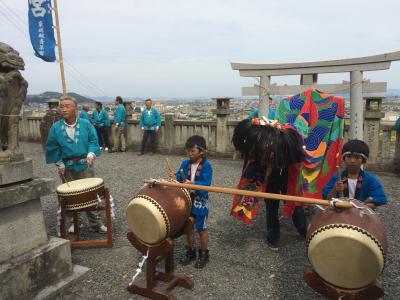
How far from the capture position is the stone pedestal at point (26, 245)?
2.82 metres

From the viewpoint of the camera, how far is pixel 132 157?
1048 centimetres

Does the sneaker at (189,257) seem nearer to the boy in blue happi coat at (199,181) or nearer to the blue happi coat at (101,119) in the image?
the boy in blue happi coat at (199,181)

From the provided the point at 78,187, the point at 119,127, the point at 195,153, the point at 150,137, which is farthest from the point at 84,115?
the point at 195,153

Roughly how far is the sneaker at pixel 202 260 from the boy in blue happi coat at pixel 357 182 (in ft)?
4.69

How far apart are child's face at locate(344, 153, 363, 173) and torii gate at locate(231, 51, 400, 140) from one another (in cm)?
284

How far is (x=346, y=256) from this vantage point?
6.72ft

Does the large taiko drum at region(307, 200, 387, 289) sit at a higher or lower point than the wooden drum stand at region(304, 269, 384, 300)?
higher

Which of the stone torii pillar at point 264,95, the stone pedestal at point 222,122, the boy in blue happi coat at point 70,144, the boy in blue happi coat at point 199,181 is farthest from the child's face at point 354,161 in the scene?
the stone pedestal at point 222,122

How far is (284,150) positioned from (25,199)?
2536mm

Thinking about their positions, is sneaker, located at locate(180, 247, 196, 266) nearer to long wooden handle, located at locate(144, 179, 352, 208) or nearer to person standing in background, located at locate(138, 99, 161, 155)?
long wooden handle, located at locate(144, 179, 352, 208)

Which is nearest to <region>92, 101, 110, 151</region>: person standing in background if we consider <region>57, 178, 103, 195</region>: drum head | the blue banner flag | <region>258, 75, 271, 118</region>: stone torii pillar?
the blue banner flag

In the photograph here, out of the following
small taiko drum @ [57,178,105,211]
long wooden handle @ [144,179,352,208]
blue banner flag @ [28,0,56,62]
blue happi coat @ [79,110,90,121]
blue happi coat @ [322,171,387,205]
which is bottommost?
small taiko drum @ [57,178,105,211]

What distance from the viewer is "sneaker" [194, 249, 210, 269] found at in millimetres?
3545

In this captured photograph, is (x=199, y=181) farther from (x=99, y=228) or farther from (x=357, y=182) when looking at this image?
(x=99, y=228)
